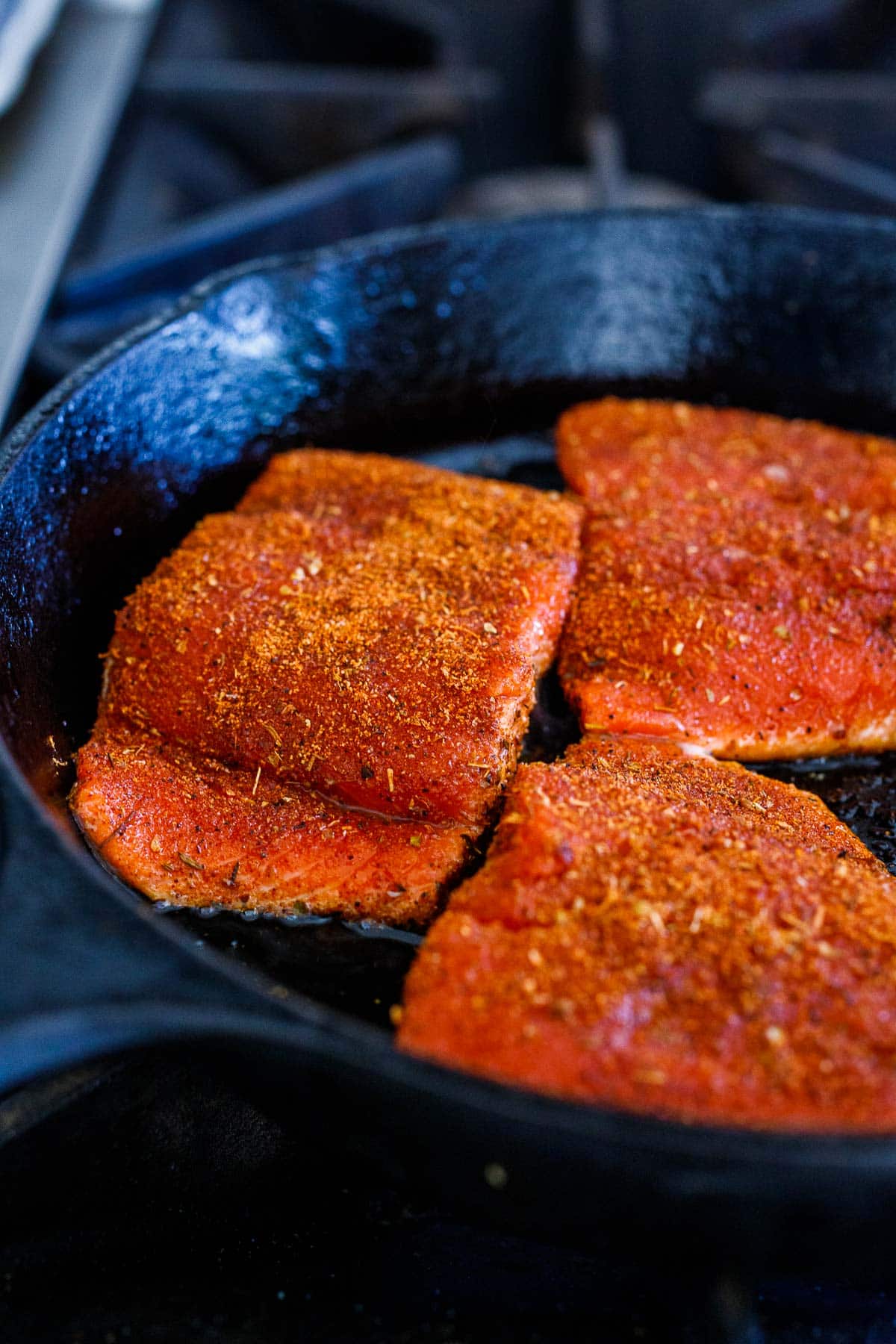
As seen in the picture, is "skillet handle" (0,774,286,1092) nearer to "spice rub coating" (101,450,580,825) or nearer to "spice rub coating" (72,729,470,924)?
"spice rub coating" (72,729,470,924)

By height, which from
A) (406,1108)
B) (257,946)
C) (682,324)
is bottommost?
(257,946)

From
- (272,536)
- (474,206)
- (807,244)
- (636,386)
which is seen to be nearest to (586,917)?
(272,536)

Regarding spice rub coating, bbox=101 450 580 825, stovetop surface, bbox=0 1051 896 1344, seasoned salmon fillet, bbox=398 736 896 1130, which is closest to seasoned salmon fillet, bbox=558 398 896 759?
spice rub coating, bbox=101 450 580 825

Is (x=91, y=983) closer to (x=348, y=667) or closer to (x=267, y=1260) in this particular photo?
(x=267, y=1260)

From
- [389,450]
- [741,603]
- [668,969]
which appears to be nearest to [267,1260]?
[668,969]

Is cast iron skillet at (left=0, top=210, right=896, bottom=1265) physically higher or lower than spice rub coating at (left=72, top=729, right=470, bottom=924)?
higher

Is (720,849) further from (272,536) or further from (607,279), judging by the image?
(607,279)
